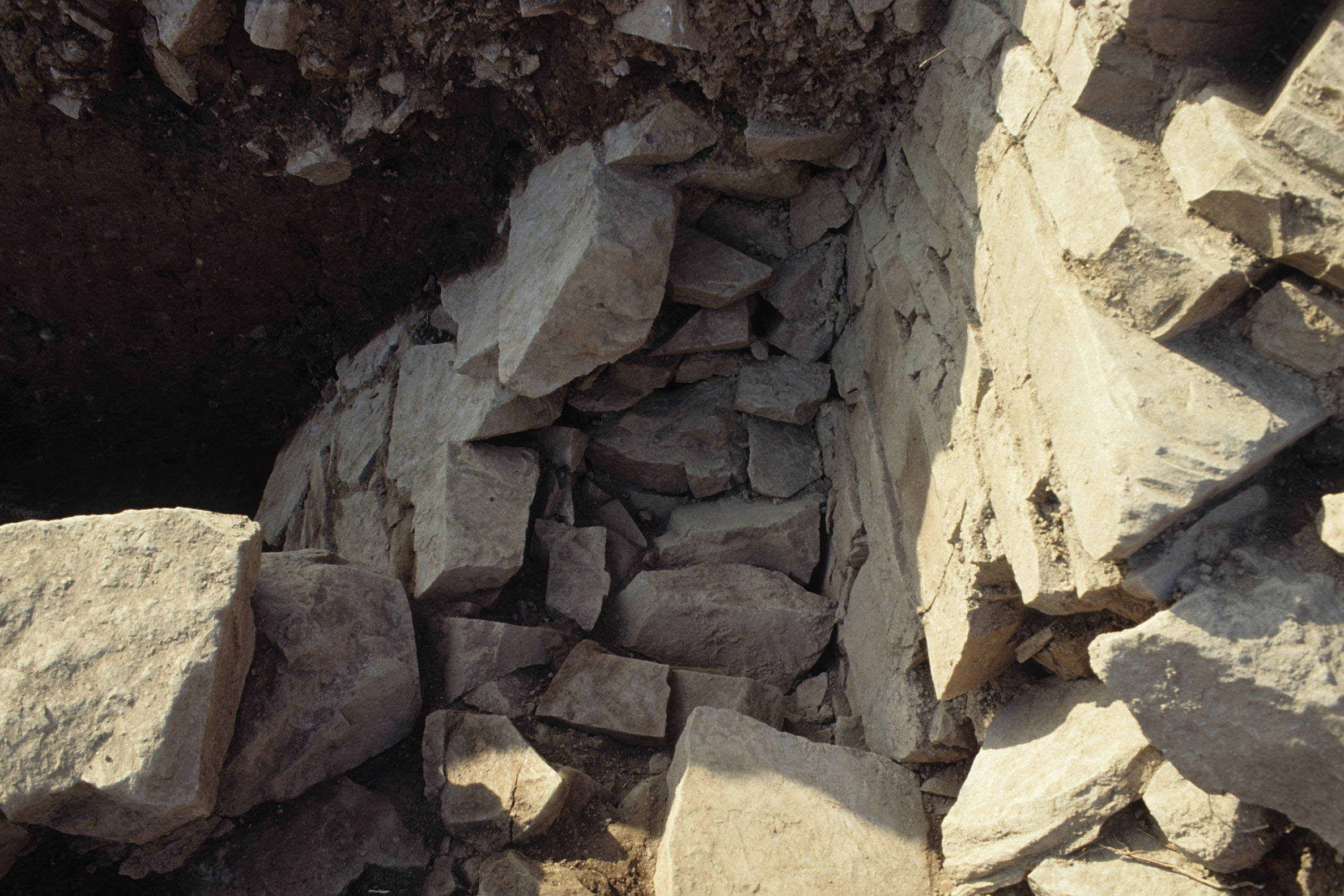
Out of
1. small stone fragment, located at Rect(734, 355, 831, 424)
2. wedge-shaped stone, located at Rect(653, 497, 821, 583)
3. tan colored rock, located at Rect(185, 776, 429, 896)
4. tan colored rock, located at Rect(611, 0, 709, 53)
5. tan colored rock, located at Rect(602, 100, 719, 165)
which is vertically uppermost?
tan colored rock, located at Rect(611, 0, 709, 53)

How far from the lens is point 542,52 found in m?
3.04

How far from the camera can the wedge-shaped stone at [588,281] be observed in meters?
2.93

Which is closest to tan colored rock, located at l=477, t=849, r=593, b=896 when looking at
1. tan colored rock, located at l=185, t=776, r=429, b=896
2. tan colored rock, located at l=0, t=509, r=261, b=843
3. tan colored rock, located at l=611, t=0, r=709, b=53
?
Result: tan colored rock, located at l=185, t=776, r=429, b=896

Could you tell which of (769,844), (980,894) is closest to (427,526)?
(769,844)

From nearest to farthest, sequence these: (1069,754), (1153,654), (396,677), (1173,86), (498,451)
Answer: (1153,654)
(1173,86)
(1069,754)
(396,677)
(498,451)

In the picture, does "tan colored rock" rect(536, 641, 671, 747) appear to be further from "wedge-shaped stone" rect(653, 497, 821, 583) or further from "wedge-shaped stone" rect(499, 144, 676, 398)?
"wedge-shaped stone" rect(499, 144, 676, 398)

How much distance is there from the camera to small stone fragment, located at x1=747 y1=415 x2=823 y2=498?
3.35 metres

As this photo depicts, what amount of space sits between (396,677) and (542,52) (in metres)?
2.19

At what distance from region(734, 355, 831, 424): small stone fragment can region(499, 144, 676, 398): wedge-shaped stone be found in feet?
1.69

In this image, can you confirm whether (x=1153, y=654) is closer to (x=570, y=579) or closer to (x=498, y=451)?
(x=570, y=579)

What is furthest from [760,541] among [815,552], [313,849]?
[313,849]

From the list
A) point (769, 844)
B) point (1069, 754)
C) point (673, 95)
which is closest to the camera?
point (1069, 754)

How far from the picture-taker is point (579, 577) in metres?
3.06

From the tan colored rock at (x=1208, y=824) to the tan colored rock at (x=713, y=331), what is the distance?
2120 mm
